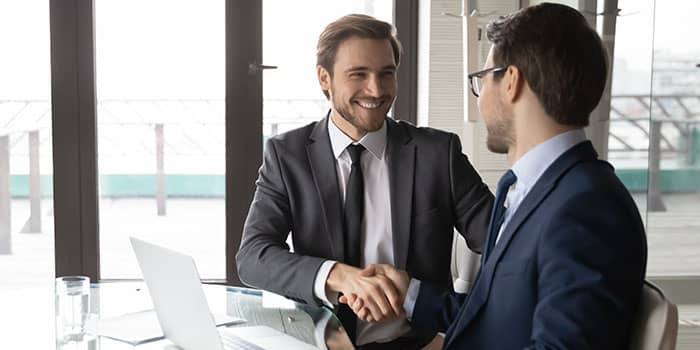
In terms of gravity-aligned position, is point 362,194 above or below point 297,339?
above

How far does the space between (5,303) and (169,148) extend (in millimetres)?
1985

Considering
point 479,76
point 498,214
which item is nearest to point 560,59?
point 479,76

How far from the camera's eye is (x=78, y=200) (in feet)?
11.7

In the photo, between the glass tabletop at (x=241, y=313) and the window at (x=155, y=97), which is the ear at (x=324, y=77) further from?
the window at (x=155, y=97)

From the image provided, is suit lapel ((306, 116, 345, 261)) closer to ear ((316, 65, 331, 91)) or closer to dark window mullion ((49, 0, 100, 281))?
ear ((316, 65, 331, 91))

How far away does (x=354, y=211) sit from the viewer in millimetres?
1989

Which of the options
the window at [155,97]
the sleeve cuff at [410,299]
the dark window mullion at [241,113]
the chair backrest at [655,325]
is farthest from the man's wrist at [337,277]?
the window at [155,97]

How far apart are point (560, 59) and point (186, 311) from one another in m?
0.78

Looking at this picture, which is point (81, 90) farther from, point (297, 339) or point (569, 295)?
point (569, 295)

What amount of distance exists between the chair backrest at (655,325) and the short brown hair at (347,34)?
3.71 ft

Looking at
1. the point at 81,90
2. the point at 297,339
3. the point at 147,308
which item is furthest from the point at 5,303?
the point at 81,90

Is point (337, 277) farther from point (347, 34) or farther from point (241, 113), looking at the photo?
point (241, 113)

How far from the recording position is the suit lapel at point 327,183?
1.97 metres

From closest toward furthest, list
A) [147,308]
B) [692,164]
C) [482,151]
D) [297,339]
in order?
[297,339]
[147,308]
[692,164]
[482,151]
